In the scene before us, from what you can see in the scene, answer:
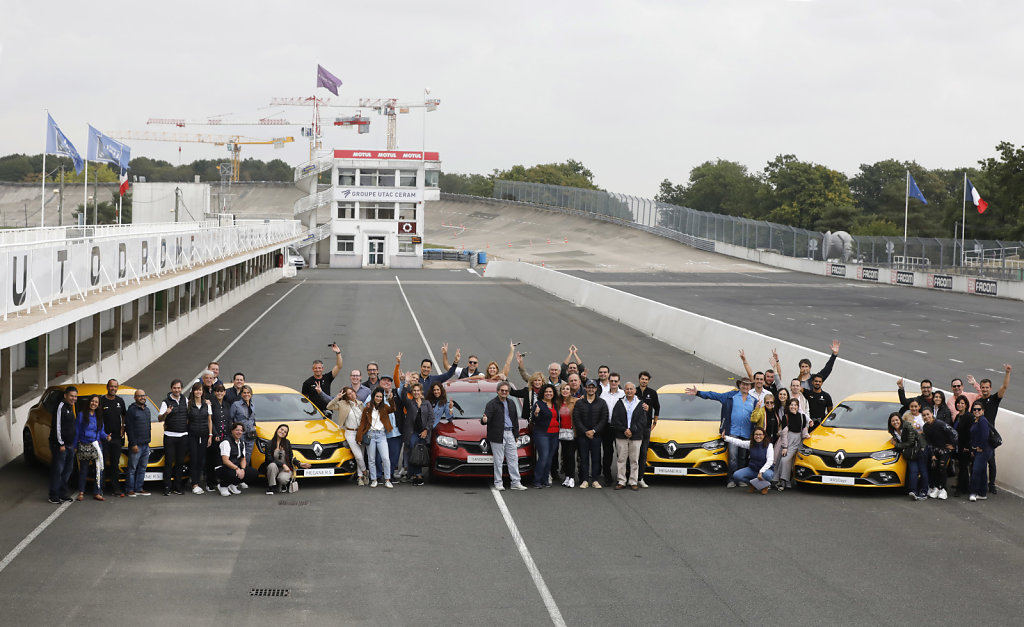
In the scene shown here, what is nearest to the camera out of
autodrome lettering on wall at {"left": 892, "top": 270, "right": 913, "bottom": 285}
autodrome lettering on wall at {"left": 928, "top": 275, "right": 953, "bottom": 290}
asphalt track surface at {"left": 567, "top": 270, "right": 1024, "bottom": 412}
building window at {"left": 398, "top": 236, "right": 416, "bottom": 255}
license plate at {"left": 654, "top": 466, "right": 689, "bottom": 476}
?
license plate at {"left": 654, "top": 466, "right": 689, "bottom": 476}

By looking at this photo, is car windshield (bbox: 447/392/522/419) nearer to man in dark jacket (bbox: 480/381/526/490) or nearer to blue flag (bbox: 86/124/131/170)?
man in dark jacket (bbox: 480/381/526/490)

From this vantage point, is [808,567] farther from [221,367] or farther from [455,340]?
[455,340]

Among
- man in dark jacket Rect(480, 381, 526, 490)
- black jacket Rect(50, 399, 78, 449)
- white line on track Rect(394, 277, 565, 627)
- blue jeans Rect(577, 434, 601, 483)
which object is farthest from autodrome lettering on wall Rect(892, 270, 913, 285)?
black jacket Rect(50, 399, 78, 449)

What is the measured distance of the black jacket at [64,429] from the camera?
13641mm

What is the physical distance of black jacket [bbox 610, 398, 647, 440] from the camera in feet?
48.0

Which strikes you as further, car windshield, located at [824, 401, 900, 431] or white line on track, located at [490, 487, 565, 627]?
car windshield, located at [824, 401, 900, 431]

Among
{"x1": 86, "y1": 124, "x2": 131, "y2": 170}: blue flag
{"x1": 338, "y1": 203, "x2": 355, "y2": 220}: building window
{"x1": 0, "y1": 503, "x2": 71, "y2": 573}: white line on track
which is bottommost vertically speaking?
{"x1": 0, "y1": 503, "x2": 71, "y2": 573}: white line on track

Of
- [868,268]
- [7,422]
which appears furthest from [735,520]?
[868,268]

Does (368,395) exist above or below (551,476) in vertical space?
above

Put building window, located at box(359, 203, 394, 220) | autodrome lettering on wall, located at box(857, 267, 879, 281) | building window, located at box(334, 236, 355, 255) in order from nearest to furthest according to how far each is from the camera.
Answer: autodrome lettering on wall, located at box(857, 267, 879, 281) → building window, located at box(334, 236, 355, 255) → building window, located at box(359, 203, 394, 220)

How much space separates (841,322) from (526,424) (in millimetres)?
30201

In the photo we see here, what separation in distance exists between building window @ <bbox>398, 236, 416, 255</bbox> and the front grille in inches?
3380

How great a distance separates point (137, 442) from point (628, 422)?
653cm

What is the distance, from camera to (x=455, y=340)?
35125 mm
